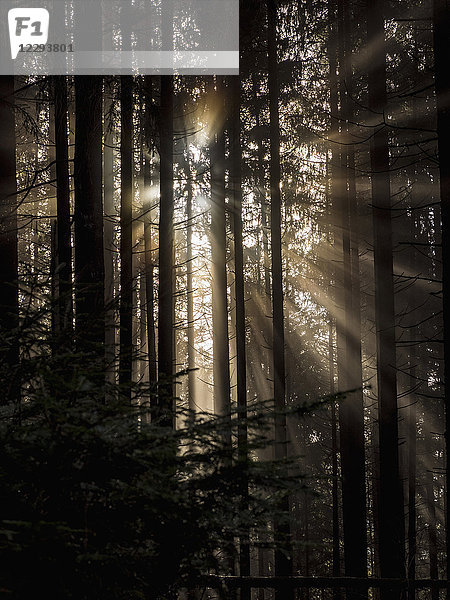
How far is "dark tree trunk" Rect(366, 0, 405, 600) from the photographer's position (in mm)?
10508

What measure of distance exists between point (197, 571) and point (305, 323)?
20442 mm

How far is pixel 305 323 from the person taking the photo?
22578 mm

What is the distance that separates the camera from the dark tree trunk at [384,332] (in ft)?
34.5

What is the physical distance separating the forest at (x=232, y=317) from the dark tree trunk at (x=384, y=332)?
0.15 ft

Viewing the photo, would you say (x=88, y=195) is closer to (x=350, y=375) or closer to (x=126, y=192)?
(x=126, y=192)

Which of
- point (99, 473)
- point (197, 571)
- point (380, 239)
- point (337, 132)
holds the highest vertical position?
point (337, 132)

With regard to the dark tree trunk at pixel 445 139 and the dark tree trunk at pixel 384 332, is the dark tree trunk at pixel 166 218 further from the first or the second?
the dark tree trunk at pixel 445 139

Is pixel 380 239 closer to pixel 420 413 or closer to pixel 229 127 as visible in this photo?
pixel 229 127

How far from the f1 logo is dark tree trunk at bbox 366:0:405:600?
17.6 feet

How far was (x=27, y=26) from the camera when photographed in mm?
8828

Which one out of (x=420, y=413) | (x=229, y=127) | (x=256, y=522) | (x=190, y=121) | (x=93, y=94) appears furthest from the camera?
(x=420, y=413)

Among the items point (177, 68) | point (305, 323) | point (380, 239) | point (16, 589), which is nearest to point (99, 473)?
point (16, 589)

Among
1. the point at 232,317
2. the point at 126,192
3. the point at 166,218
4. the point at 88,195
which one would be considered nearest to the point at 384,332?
the point at 166,218

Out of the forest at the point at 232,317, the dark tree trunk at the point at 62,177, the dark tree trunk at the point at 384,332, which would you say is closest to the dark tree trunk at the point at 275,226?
the forest at the point at 232,317
